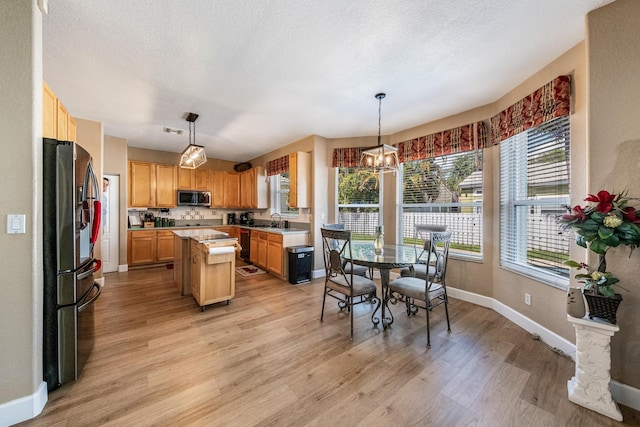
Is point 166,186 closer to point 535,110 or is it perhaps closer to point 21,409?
point 21,409

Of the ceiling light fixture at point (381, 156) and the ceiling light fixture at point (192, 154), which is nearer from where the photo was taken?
the ceiling light fixture at point (381, 156)

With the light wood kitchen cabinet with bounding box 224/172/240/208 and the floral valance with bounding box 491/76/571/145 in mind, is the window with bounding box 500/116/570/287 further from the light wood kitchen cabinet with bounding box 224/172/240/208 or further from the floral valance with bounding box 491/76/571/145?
the light wood kitchen cabinet with bounding box 224/172/240/208

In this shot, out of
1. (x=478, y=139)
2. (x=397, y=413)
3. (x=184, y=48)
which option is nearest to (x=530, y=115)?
(x=478, y=139)

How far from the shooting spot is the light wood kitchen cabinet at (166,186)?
553 centimetres

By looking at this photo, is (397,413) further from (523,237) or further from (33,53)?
(33,53)

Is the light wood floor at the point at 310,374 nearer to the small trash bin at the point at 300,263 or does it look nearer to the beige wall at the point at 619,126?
the beige wall at the point at 619,126

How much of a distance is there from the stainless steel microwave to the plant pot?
6464 mm

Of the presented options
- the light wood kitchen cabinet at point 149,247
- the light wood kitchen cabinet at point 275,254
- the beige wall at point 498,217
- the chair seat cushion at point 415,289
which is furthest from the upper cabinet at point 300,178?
the light wood kitchen cabinet at point 149,247

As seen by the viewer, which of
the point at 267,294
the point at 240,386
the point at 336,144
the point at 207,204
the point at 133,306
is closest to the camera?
the point at 240,386

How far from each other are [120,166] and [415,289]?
5.51 metres

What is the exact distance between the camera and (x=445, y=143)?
353 centimetres

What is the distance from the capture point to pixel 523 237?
2777 millimetres

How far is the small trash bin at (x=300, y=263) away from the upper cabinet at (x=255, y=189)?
2.16 meters

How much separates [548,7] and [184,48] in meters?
2.75
